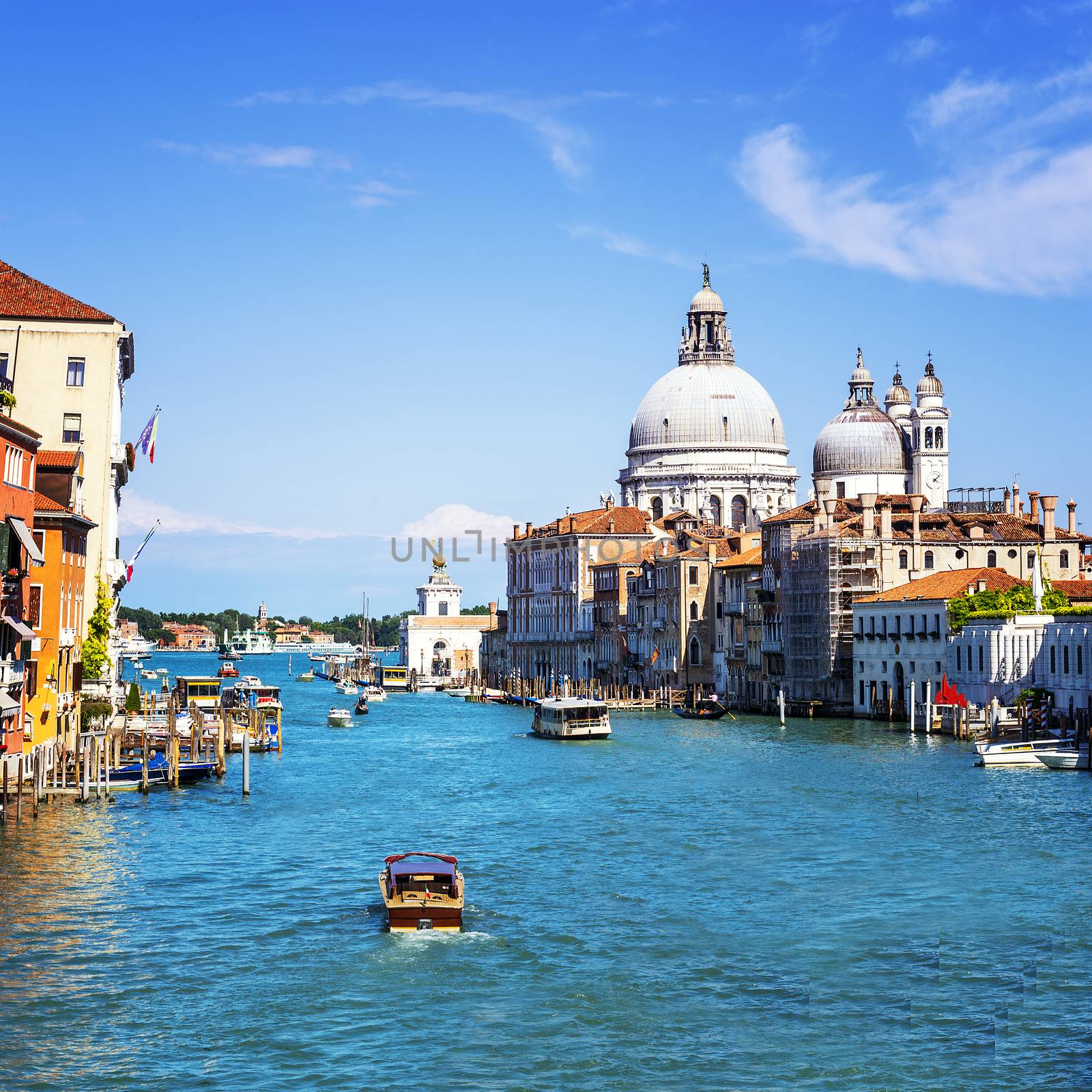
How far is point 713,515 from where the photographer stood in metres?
111

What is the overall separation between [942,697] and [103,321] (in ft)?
87.4

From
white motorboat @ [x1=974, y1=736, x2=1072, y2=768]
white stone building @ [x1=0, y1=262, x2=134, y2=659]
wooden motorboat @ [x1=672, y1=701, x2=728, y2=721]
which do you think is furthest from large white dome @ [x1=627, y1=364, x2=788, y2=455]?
white stone building @ [x1=0, y1=262, x2=134, y2=659]

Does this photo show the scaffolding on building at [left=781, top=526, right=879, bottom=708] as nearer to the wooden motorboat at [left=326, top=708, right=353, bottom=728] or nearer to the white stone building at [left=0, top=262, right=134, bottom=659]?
the wooden motorboat at [left=326, top=708, right=353, bottom=728]

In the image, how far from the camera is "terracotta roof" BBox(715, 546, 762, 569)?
74250mm

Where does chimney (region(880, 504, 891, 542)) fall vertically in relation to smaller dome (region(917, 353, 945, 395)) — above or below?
below

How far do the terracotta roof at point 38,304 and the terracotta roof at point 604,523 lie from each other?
56054mm

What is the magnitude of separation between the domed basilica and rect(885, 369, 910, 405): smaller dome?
35.3 ft

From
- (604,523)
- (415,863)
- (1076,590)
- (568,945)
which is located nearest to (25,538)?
(415,863)

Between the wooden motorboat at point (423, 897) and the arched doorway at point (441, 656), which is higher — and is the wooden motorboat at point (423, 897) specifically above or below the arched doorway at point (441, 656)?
below

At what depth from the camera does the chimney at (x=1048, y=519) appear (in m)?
66.1

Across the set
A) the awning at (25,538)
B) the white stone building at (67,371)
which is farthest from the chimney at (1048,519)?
the awning at (25,538)

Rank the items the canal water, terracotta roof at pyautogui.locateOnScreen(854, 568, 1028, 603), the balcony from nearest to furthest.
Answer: the canal water
the balcony
terracotta roof at pyautogui.locateOnScreen(854, 568, 1028, 603)

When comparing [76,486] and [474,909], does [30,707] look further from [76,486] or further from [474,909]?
[474,909]

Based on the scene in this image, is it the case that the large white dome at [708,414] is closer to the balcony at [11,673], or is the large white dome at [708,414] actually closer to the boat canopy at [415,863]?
the balcony at [11,673]
